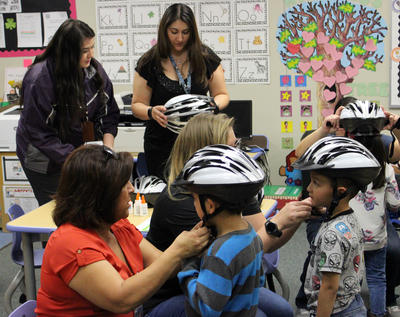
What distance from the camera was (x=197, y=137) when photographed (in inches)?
81.1

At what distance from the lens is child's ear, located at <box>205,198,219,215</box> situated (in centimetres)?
158

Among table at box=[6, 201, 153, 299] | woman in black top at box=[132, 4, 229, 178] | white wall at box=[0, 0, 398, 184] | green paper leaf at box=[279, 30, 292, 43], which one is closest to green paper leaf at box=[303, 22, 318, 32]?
green paper leaf at box=[279, 30, 292, 43]

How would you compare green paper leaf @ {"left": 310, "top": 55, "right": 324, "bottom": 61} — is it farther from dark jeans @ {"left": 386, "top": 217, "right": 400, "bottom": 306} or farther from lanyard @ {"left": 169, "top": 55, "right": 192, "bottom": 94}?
dark jeans @ {"left": 386, "top": 217, "right": 400, "bottom": 306}

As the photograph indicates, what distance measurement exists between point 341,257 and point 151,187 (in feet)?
4.19

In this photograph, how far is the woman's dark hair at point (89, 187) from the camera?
172 cm

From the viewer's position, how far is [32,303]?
6.23 feet

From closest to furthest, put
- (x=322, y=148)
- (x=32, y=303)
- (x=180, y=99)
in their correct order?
1. (x=32, y=303)
2. (x=322, y=148)
3. (x=180, y=99)

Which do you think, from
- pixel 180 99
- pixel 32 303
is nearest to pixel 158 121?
pixel 180 99

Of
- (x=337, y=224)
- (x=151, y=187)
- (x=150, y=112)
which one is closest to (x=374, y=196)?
(x=337, y=224)

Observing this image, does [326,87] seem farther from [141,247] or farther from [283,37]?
[141,247]

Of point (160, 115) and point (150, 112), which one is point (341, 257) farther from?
point (150, 112)

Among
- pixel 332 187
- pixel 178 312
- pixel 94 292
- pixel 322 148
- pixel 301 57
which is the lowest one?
pixel 178 312

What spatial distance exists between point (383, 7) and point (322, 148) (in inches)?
136

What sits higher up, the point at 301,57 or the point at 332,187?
the point at 301,57
